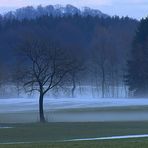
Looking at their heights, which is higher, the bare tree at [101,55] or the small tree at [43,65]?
the bare tree at [101,55]

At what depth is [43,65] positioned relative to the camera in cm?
5731

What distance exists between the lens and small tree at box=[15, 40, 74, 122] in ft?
170

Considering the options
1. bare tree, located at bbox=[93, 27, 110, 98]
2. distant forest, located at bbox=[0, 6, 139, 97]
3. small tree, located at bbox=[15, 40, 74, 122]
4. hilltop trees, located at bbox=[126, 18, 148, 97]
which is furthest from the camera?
bare tree, located at bbox=[93, 27, 110, 98]

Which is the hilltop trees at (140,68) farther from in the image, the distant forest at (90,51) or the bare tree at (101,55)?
the bare tree at (101,55)

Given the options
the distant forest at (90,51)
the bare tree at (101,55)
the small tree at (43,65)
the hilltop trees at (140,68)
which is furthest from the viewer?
the bare tree at (101,55)

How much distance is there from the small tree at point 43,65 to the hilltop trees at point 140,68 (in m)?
40.1

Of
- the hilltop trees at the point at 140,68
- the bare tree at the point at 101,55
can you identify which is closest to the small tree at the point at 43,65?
the hilltop trees at the point at 140,68

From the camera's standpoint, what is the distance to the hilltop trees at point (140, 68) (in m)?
95.8

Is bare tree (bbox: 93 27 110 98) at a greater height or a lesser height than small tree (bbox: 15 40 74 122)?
greater

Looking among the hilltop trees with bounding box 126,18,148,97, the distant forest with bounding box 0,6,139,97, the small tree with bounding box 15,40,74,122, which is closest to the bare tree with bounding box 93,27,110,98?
the distant forest with bounding box 0,6,139,97

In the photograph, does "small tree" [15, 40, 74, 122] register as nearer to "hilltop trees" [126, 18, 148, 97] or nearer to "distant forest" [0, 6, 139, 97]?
"distant forest" [0, 6, 139, 97]

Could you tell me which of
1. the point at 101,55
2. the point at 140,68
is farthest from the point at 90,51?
the point at 140,68

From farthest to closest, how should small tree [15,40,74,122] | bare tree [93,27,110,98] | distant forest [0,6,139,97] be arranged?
→ 1. bare tree [93,27,110,98]
2. distant forest [0,6,139,97]
3. small tree [15,40,74,122]

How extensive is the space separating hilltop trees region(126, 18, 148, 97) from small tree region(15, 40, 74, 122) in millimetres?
40148
